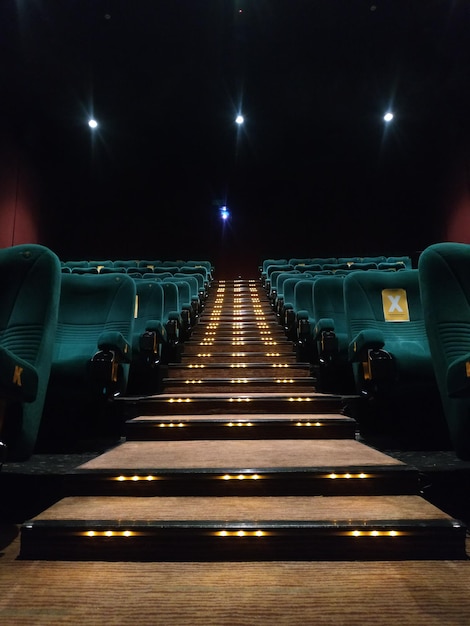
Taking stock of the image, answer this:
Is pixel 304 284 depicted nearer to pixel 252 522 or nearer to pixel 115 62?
pixel 252 522

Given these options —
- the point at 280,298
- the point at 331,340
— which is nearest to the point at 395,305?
the point at 331,340

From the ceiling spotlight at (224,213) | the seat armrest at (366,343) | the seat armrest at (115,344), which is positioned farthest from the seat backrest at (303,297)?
the ceiling spotlight at (224,213)

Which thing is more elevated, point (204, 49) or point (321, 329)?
point (204, 49)

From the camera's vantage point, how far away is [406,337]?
3.01 feet

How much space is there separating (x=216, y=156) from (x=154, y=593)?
13.3 ft

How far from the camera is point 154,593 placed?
1.30 feet

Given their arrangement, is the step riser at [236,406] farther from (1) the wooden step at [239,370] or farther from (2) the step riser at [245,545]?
(2) the step riser at [245,545]

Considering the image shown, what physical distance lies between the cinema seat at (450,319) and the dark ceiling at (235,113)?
2.19 meters

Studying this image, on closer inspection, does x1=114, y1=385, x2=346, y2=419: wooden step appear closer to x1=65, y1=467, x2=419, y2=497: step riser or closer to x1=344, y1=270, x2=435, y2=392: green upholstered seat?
x1=344, y1=270, x2=435, y2=392: green upholstered seat

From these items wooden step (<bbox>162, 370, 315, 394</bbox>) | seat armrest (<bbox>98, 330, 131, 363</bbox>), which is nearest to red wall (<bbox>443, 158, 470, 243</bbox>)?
wooden step (<bbox>162, 370, 315, 394</bbox>)

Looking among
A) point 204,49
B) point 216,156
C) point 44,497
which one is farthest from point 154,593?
point 216,156

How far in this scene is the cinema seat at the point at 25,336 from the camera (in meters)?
0.45

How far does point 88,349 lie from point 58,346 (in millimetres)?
65

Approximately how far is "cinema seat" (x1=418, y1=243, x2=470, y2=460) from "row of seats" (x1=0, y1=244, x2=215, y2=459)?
0.50 metres
